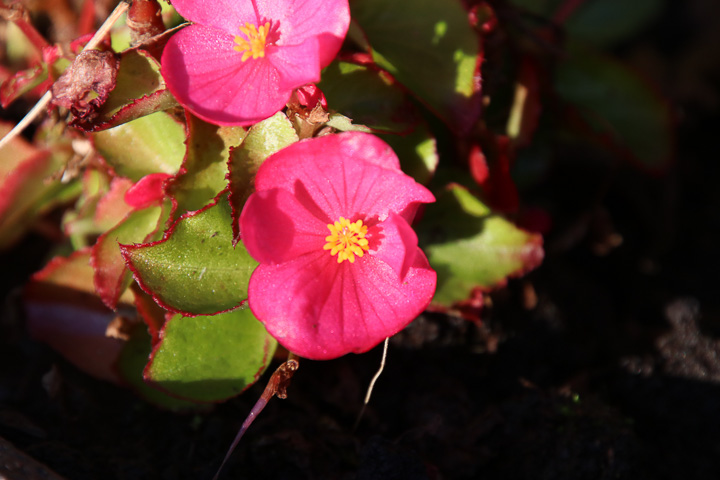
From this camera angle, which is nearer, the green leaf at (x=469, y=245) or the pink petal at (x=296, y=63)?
the pink petal at (x=296, y=63)

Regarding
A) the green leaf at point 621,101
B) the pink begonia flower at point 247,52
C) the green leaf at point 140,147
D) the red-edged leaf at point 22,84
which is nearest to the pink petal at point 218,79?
the pink begonia flower at point 247,52

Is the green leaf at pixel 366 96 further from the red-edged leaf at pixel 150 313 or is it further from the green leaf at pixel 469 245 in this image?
the red-edged leaf at pixel 150 313

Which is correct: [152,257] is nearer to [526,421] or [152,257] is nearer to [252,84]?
[252,84]

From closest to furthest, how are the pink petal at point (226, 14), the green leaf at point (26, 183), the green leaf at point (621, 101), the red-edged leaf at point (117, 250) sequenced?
the pink petal at point (226, 14) → the red-edged leaf at point (117, 250) → the green leaf at point (26, 183) → the green leaf at point (621, 101)

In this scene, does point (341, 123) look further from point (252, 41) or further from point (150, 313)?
point (150, 313)

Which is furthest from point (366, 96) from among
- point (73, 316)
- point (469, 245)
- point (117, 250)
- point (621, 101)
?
point (621, 101)

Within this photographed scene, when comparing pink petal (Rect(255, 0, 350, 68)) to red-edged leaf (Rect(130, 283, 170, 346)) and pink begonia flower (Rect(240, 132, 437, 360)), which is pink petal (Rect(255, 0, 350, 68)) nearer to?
pink begonia flower (Rect(240, 132, 437, 360))
